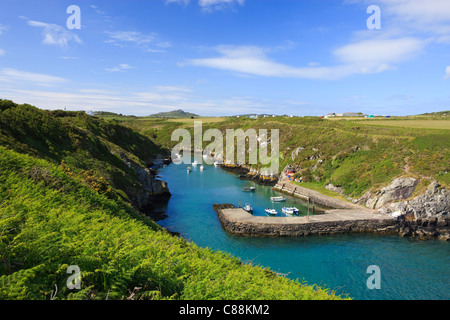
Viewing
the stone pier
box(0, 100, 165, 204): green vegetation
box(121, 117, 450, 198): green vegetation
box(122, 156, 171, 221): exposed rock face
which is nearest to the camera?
box(0, 100, 165, 204): green vegetation

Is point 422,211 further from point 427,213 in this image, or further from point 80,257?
point 80,257

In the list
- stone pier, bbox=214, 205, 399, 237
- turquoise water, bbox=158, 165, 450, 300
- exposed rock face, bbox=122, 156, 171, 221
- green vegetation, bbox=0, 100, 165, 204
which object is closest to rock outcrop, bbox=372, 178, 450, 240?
stone pier, bbox=214, 205, 399, 237

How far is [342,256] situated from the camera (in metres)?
30.3

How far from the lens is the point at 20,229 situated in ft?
24.1

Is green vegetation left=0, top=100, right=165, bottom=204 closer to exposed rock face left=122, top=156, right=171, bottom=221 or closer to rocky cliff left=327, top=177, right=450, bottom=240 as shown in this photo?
exposed rock face left=122, top=156, right=171, bottom=221

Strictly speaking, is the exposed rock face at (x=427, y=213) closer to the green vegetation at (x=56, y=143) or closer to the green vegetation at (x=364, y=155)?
the green vegetation at (x=364, y=155)

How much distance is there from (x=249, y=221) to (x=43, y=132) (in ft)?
97.7

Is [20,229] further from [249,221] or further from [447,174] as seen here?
[447,174]

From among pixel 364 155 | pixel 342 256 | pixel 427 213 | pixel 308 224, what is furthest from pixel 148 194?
pixel 364 155

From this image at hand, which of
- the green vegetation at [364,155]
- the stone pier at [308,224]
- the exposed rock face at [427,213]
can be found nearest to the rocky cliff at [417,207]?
the exposed rock face at [427,213]

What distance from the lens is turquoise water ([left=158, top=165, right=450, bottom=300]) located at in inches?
965

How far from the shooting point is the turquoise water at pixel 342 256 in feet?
80.4
